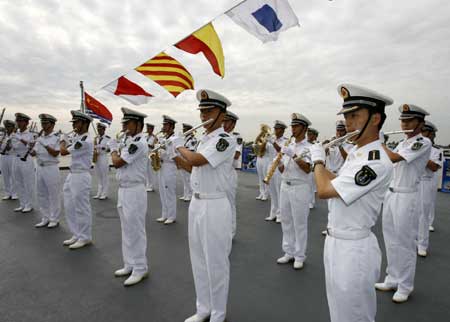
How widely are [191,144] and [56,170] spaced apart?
331 cm

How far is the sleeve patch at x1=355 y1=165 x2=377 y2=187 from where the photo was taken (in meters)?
1.94

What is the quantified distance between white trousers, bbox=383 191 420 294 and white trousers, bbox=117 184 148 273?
3.62m

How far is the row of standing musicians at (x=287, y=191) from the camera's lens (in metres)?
2.06

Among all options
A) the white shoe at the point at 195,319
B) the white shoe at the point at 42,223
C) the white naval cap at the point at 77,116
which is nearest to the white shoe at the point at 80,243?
the white shoe at the point at 42,223

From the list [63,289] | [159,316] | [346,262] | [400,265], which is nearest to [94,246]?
[63,289]

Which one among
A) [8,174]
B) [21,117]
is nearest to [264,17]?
[21,117]

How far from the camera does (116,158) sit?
3986mm

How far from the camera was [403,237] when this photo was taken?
3.68 m

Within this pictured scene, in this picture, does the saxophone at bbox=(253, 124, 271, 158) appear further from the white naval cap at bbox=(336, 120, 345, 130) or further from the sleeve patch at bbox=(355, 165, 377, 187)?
the sleeve patch at bbox=(355, 165, 377, 187)

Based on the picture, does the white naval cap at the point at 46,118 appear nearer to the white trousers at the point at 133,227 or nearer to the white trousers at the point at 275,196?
the white trousers at the point at 133,227

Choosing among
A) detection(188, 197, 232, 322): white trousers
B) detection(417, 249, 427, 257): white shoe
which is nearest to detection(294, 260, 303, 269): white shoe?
detection(188, 197, 232, 322): white trousers

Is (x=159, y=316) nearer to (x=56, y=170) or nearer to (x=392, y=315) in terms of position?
(x=392, y=315)

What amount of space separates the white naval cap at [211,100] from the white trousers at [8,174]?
8270 millimetres

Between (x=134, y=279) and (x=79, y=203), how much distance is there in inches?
88.3
